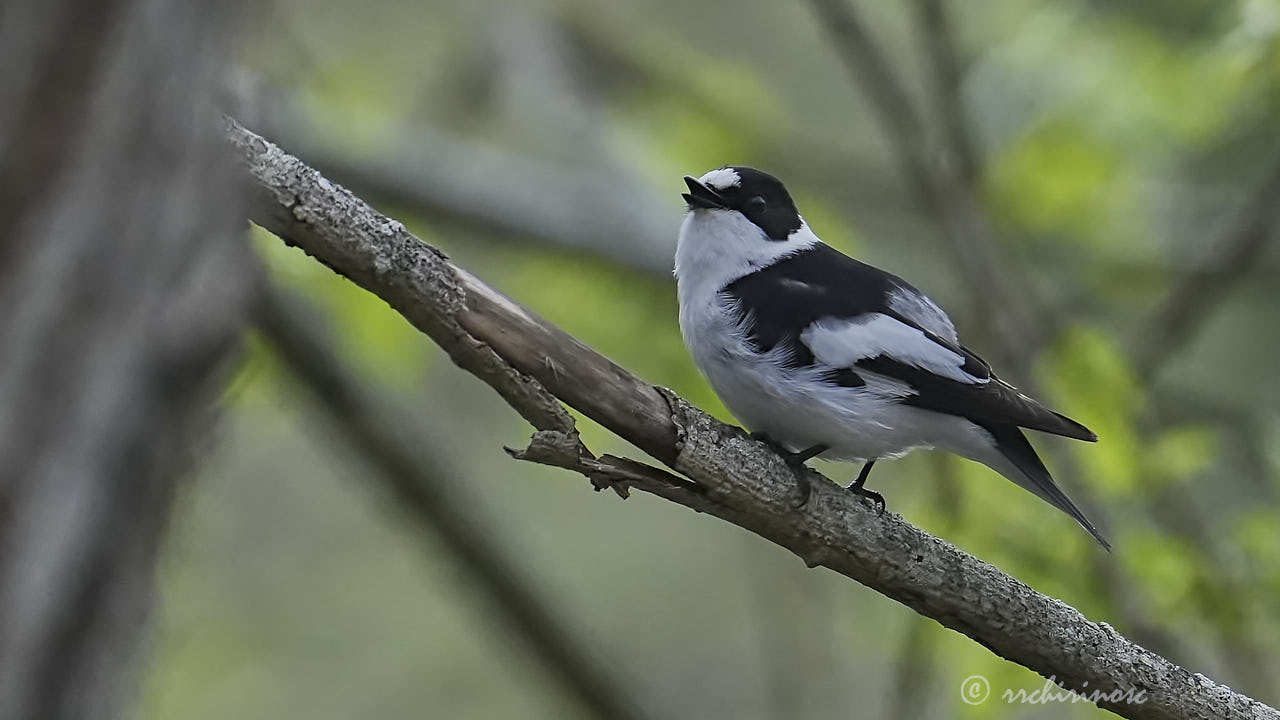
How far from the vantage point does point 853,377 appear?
3.74 m

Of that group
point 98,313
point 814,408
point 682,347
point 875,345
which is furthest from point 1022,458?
point 98,313

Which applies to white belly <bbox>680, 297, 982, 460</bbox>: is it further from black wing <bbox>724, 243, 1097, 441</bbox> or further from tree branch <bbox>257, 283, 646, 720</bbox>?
tree branch <bbox>257, 283, 646, 720</bbox>

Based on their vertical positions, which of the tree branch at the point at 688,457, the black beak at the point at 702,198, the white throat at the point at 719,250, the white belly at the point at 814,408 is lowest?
the tree branch at the point at 688,457

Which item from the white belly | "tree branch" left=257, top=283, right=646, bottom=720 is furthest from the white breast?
"tree branch" left=257, top=283, right=646, bottom=720

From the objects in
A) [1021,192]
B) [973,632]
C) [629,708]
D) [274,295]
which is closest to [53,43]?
[973,632]

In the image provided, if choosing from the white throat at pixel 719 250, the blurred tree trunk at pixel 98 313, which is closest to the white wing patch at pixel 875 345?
the white throat at pixel 719 250

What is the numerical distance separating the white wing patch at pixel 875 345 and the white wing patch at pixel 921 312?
0.44ft

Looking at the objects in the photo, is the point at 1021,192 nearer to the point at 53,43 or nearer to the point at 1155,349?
the point at 1155,349

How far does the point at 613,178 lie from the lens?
675cm

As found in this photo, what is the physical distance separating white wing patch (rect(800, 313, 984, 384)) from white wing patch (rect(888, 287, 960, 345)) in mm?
134

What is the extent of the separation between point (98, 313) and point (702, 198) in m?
3.41

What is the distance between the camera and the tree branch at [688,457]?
2.62 meters

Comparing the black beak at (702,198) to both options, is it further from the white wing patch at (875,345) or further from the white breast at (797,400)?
the white wing patch at (875,345)

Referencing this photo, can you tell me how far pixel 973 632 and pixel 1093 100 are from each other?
3.75 meters
